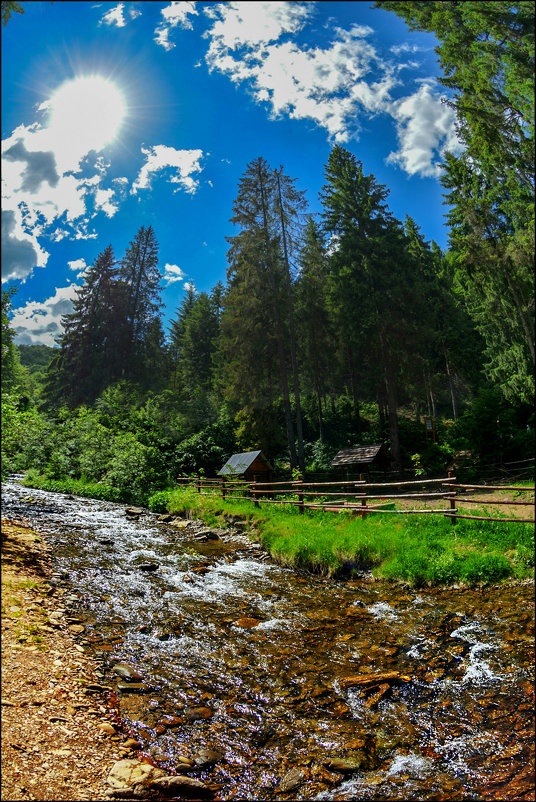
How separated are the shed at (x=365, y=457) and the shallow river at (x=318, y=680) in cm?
1345

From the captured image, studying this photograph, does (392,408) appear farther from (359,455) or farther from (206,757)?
(206,757)

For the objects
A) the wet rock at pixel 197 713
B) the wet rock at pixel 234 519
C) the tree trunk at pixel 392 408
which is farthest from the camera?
the tree trunk at pixel 392 408

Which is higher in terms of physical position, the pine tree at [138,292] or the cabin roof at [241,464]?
the pine tree at [138,292]

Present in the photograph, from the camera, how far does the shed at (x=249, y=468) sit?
744 inches

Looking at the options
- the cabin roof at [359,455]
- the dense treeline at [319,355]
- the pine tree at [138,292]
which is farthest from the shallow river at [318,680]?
the pine tree at [138,292]

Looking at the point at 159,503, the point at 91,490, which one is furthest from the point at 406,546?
the point at 91,490

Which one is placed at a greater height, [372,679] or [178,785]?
[178,785]

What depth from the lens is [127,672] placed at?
4242 mm

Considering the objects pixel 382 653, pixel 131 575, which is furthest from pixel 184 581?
pixel 382 653

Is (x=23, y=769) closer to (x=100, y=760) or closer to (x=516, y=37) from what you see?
(x=100, y=760)

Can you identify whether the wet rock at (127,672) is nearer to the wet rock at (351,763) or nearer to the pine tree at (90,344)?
the wet rock at (351,763)

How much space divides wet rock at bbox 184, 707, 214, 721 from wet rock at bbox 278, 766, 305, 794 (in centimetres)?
94

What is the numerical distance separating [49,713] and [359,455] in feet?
64.7

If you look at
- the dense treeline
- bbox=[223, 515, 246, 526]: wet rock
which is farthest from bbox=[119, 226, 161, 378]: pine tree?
bbox=[223, 515, 246, 526]: wet rock
